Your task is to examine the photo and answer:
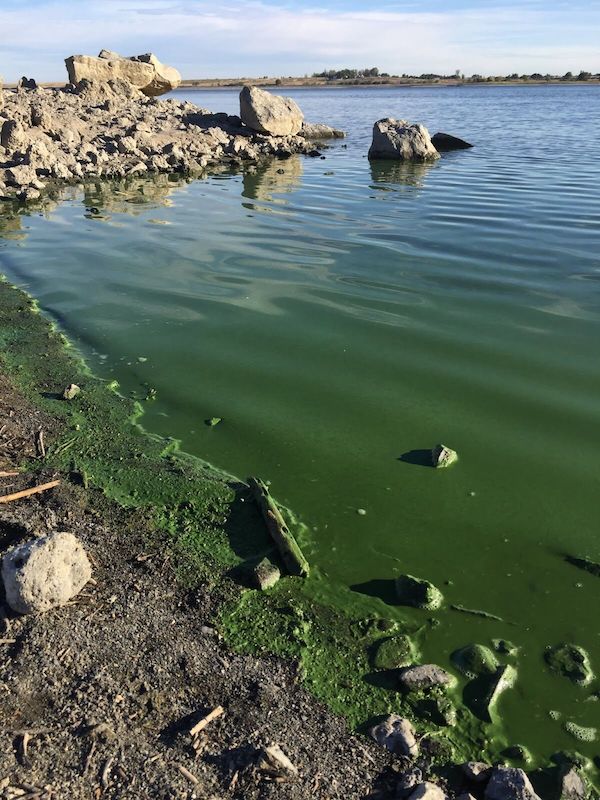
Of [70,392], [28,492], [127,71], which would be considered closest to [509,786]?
[28,492]

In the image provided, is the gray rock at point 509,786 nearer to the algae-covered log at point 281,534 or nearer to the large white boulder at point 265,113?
the algae-covered log at point 281,534

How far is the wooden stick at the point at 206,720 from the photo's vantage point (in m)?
3.62

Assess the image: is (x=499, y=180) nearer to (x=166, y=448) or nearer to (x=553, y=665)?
(x=166, y=448)

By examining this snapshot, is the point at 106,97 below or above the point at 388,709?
above

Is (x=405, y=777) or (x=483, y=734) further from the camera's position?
(x=483, y=734)

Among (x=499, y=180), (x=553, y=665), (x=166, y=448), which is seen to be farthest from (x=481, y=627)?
(x=499, y=180)

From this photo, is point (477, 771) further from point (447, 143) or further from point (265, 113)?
point (265, 113)

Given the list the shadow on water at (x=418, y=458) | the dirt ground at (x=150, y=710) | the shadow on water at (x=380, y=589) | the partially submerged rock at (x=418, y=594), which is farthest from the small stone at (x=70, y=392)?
the partially submerged rock at (x=418, y=594)

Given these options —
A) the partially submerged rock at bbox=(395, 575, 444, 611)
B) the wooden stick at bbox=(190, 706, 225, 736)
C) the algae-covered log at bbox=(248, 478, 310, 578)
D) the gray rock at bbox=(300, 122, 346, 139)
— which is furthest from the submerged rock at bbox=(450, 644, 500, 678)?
the gray rock at bbox=(300, 122, 346, 139)

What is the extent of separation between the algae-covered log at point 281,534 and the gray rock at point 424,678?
1143 mm

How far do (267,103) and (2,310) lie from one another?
80.1ft

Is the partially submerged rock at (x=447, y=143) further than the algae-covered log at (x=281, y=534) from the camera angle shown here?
Yes

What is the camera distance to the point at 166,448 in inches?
263

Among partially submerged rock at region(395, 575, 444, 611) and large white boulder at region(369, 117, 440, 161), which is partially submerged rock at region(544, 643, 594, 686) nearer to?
partially submerged rock at region(395, 575, 444, 611)
